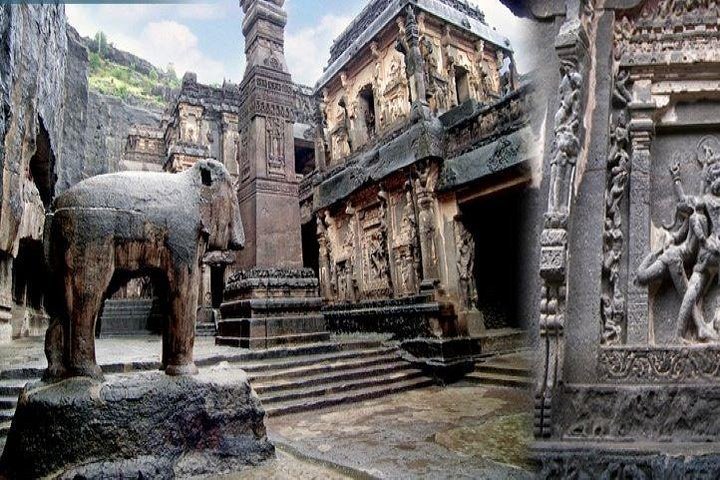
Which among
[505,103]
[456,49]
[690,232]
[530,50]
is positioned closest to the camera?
[690,232]

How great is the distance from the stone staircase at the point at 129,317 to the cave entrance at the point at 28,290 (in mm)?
1713

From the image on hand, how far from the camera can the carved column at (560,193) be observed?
3.17 m

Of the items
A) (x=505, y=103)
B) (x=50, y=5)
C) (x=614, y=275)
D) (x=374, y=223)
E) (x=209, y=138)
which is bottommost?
(x=614, y=275)

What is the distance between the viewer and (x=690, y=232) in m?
3.54

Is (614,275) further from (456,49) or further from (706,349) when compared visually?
(456,49)

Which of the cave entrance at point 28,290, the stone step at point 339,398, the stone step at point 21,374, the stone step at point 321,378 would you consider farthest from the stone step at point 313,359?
the cave entrance at point 28,290

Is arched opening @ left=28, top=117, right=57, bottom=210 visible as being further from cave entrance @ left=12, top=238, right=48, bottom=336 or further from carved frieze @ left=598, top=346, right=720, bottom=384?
carved frieze @ left=598, top=346, right=720, bottom=384

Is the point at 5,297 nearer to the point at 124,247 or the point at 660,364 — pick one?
the point at 124,247

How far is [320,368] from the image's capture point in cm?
614

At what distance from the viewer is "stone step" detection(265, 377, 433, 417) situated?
5078 millimetres

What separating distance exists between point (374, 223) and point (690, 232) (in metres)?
8.66

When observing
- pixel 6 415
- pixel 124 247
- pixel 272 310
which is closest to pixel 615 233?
pixel 124 247

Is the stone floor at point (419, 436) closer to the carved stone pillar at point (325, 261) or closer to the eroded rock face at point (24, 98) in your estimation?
the eroded rock face at point (24, 98)

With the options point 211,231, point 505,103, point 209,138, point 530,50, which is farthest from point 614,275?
point 209,138
